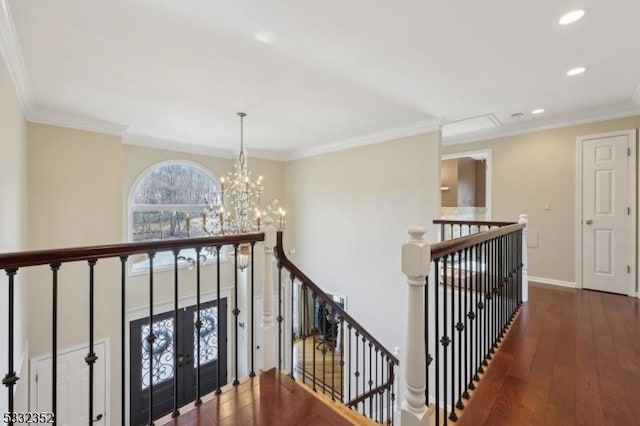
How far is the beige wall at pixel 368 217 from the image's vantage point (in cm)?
441

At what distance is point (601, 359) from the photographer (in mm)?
2143

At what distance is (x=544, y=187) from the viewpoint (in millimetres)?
4324

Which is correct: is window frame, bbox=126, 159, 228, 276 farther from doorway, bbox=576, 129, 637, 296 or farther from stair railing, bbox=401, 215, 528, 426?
doorway, bbox=576, 129, 637, 296

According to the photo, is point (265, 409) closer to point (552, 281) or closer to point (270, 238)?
point (270, 238)

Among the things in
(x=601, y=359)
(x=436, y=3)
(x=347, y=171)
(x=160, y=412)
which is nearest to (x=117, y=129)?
(x=347, y=171)

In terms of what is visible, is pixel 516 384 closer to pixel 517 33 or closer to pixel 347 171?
pixel 517 33

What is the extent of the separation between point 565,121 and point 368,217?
→ 3086mm

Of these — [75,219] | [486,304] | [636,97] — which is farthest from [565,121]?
[75,219]

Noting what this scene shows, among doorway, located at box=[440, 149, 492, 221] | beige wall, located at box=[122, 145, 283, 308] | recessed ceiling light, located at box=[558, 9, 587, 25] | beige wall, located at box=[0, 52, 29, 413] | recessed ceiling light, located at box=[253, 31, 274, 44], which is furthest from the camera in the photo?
doorway, located at box=[440, 149, 492, 221]

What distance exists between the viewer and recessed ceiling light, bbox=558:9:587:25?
6.30 ft

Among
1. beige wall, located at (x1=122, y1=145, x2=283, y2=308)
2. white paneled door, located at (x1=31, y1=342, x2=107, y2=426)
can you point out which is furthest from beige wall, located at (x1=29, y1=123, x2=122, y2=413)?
beige wall, located at (x1=122, y1=145, x2=283, y2=308)

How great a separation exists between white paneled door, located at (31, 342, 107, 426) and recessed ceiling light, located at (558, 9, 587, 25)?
5.90 m

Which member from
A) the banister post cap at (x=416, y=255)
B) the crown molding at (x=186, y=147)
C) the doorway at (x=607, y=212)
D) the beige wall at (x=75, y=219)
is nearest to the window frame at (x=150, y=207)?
the crown molding at (x=186, y=147)

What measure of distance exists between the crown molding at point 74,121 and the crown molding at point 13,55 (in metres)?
0.38
